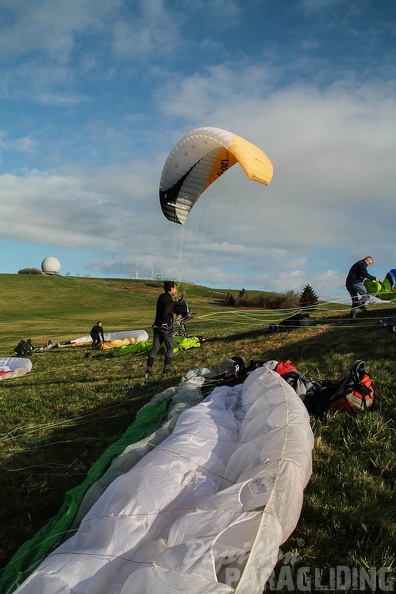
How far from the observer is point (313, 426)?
14.7 ft

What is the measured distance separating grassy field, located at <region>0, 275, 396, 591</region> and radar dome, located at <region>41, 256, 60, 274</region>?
74.9 m

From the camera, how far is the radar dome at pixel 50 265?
87500 mm

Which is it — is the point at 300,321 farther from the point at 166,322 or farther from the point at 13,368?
the point at 13,368

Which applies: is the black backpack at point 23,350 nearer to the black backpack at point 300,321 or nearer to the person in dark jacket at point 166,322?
the person in dark jacket at point 166,322

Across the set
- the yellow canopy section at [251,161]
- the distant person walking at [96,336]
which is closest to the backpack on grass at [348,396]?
the yellow canopy section at [251,161]

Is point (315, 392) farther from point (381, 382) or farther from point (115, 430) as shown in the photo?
point (115, 430)

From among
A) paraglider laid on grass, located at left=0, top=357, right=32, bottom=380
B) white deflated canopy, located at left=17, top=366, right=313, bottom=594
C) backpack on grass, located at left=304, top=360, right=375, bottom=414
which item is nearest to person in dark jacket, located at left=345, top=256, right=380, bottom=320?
backpack on grass, located at left=304, top=360, right=375, bottom=414

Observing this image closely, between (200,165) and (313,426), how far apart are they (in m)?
8.88

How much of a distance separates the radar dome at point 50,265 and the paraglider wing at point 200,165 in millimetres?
80233

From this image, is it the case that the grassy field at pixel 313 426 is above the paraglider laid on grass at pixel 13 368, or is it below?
above

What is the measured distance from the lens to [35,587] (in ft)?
7.27

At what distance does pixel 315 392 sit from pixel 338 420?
0.74 metres

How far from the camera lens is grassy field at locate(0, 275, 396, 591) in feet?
9.40

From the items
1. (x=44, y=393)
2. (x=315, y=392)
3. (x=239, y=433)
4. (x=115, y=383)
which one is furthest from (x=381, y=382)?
(x=44, y=393)
